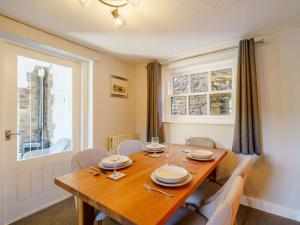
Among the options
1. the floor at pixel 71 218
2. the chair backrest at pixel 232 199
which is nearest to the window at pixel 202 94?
the floor at pixel 71 218

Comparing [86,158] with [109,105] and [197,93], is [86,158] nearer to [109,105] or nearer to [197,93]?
[109,105]

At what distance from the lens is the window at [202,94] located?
2371 millimetres

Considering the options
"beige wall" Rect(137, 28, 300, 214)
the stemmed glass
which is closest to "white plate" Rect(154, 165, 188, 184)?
the stemmed glass

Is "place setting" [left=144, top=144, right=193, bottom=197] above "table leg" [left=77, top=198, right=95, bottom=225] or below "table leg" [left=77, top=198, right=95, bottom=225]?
above

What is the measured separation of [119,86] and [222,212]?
8.67ft

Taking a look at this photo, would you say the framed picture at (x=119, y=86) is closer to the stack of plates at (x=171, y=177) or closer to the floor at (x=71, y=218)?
the floor at (x=71, y=218)

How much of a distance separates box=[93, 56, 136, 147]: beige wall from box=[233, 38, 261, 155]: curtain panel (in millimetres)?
1958

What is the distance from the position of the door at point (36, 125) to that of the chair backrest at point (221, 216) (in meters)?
2.16

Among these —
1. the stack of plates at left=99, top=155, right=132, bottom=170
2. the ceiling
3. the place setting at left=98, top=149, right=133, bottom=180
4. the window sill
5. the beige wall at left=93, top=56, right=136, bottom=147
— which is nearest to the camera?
the place setting at left=98, top=149, right=133, bottom=180

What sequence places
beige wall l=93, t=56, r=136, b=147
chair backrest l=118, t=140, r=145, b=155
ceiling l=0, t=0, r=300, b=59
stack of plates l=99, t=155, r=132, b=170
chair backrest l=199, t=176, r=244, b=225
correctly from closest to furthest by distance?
chair backrest l=199, t=176, r=244, b=225 < stack of plates l=99, t=155, r=132, b=170 < ceiling l=0, t=0, r=300, b=59 < chair backrest l=118, t=140, r=145, b=155 < beige wall l=93, t=56, r=136, b=147

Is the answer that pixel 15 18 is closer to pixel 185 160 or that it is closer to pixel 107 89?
pixel 107 89

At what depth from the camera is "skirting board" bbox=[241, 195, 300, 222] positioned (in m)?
1.87

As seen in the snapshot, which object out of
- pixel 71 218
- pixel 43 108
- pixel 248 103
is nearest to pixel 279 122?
pixel 248 103

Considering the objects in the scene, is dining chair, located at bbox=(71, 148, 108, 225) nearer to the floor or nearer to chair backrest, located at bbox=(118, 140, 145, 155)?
chair backrest, located at bbox=(118, 140, 145, 155)
